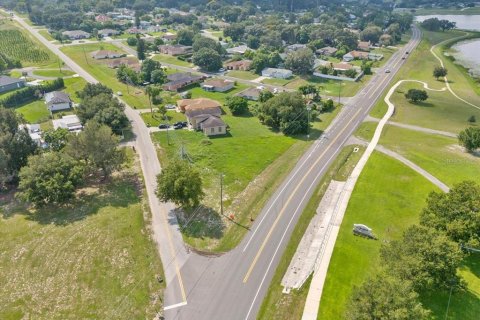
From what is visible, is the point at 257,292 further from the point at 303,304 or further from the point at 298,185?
the point at 298,185

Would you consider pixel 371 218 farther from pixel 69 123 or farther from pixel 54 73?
pixel 54 73

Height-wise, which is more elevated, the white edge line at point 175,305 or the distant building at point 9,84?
the distant building at point 9,84

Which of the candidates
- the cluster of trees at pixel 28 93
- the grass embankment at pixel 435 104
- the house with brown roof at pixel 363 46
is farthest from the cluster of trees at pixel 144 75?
the house with brown roof at pixel 363 46

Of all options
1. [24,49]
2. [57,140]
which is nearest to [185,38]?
[24,49]

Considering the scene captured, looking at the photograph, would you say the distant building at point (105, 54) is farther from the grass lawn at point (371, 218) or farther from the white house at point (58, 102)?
the grass lawn at point (371, 218)

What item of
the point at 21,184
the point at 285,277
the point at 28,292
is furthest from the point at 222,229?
the point at 21,184

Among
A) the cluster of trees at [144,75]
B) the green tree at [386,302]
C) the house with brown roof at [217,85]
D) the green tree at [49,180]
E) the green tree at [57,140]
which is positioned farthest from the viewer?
the cluster of trees at [144,75]
